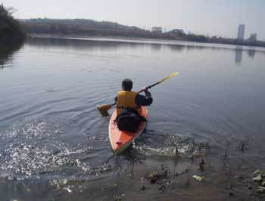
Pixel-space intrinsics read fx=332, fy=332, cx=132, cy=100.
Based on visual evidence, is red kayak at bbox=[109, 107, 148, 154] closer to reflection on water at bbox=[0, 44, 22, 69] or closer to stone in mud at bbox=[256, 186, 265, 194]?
stone in mud at bbox=[256, 186, 265, 194]

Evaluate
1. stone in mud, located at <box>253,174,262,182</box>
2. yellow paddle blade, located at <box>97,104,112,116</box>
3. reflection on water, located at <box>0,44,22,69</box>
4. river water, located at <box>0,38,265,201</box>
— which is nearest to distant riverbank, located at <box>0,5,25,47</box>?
reflection on water, located at <box>0,44,22,69</box>

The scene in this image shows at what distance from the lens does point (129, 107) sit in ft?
33.9

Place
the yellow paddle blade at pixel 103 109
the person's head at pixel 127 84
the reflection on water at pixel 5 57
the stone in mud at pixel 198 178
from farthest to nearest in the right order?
the reflection on water at pixel 5 57
the yellow paddle blade at pixel 103 109
the person's head at pixel 127 84
the stone in mud at pixel 198 178

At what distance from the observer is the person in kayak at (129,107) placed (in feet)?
32.3

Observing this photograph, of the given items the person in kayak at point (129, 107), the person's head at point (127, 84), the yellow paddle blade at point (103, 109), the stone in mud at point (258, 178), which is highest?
the person's head at point (127, 84)

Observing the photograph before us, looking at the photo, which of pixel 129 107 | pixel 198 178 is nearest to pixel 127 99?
pixel 129 107

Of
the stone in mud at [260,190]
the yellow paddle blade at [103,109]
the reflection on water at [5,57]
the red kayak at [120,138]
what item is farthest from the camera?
the reflection on water at [5,57]

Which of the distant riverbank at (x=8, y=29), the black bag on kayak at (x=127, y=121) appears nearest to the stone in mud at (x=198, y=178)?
the black bag on kayak at (x=127, y=121)

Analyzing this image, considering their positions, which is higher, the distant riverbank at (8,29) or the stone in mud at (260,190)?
the distant riverbank at (8,29)

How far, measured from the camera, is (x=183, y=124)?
12.6 metres

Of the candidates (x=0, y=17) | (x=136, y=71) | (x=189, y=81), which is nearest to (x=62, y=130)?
(x=189, y=81)

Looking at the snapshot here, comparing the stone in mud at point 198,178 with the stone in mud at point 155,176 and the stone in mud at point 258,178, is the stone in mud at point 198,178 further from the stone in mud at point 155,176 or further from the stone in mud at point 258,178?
the stone in mud at point 258,178

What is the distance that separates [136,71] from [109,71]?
2.46 meters

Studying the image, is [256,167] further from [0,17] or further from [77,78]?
[0,17]
